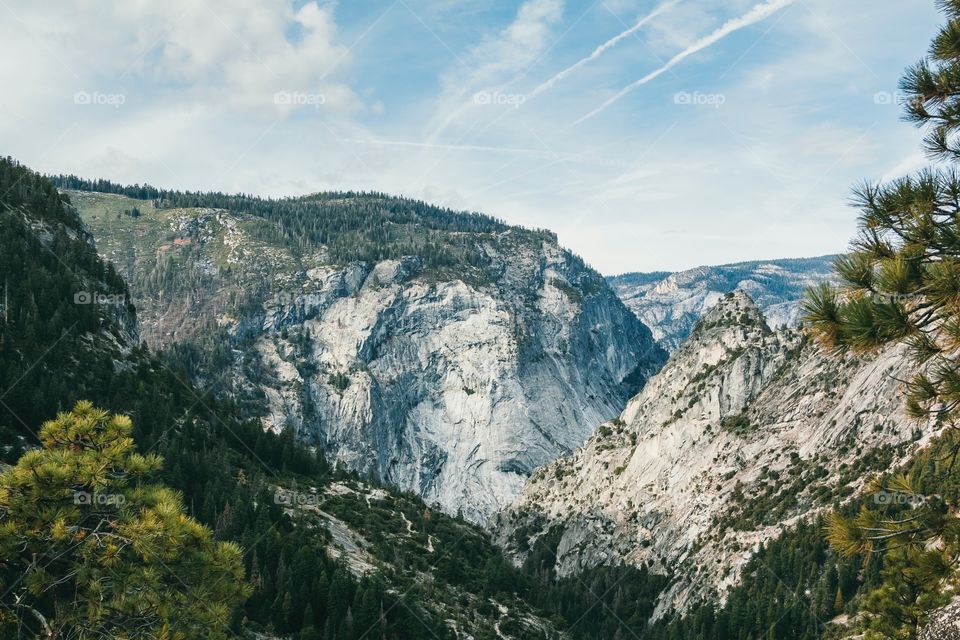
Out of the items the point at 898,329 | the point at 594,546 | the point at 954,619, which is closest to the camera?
the point at 898,329

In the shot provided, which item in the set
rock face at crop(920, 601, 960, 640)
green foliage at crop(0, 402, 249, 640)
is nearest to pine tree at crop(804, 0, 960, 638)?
rock face at crop(920, 601, 960, 640)

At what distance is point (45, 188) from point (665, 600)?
129820 mm

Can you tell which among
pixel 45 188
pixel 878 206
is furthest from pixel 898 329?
pixel 45 188

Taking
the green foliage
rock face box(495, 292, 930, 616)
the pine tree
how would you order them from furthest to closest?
rock face box(495, 292, 930, 616) → the green foliage → the pine tree

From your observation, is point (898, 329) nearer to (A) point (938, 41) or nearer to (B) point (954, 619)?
(A) point (938, 41)

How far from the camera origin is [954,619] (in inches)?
703
